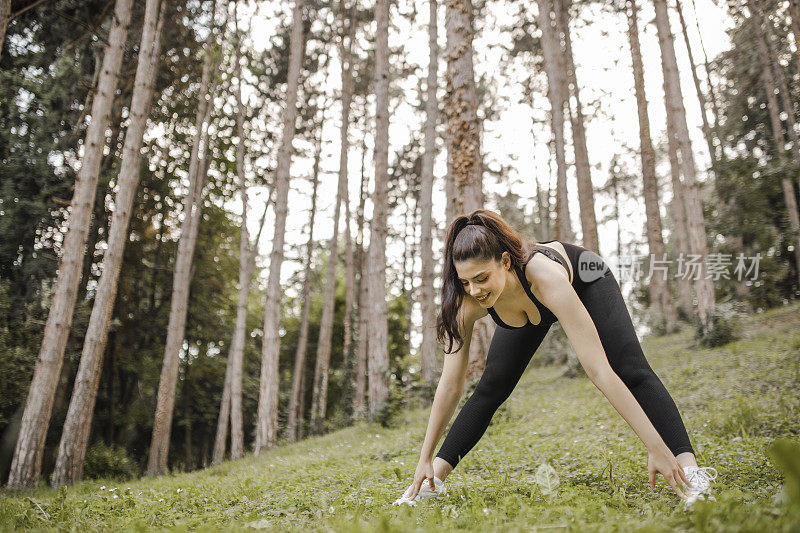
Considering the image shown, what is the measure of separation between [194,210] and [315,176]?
630 cm

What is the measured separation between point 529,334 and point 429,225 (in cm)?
1031

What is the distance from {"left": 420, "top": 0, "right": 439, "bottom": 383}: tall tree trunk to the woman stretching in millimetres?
8680

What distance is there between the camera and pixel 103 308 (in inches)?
322

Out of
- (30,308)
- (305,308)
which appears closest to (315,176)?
(305,308)

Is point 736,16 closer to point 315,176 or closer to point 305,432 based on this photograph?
point 315,176

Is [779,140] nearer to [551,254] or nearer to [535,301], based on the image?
[551,254]

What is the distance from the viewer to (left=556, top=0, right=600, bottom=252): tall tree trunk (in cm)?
1246

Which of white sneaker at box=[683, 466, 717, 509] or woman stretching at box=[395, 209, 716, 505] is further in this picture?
woman stretching at box=[395, 209, 716, 505]

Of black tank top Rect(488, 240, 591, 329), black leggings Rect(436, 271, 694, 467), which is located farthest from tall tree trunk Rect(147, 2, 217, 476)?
black tank top Rect(488, 240, 591, 329)

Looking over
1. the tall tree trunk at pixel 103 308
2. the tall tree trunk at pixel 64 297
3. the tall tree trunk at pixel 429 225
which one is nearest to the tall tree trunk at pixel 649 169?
the tall tree trunk at pixel 429 225

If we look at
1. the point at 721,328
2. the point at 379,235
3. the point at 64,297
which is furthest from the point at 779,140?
the point at 64,297

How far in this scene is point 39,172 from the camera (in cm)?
1132

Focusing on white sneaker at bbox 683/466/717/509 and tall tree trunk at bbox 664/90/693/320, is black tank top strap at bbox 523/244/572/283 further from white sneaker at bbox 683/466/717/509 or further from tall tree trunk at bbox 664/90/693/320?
tall tree trunk at bbox 664/90/693/320

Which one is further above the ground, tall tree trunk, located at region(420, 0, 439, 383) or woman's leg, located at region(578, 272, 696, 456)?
tall tree trunk, located at region(420, 0, 439, 383)
